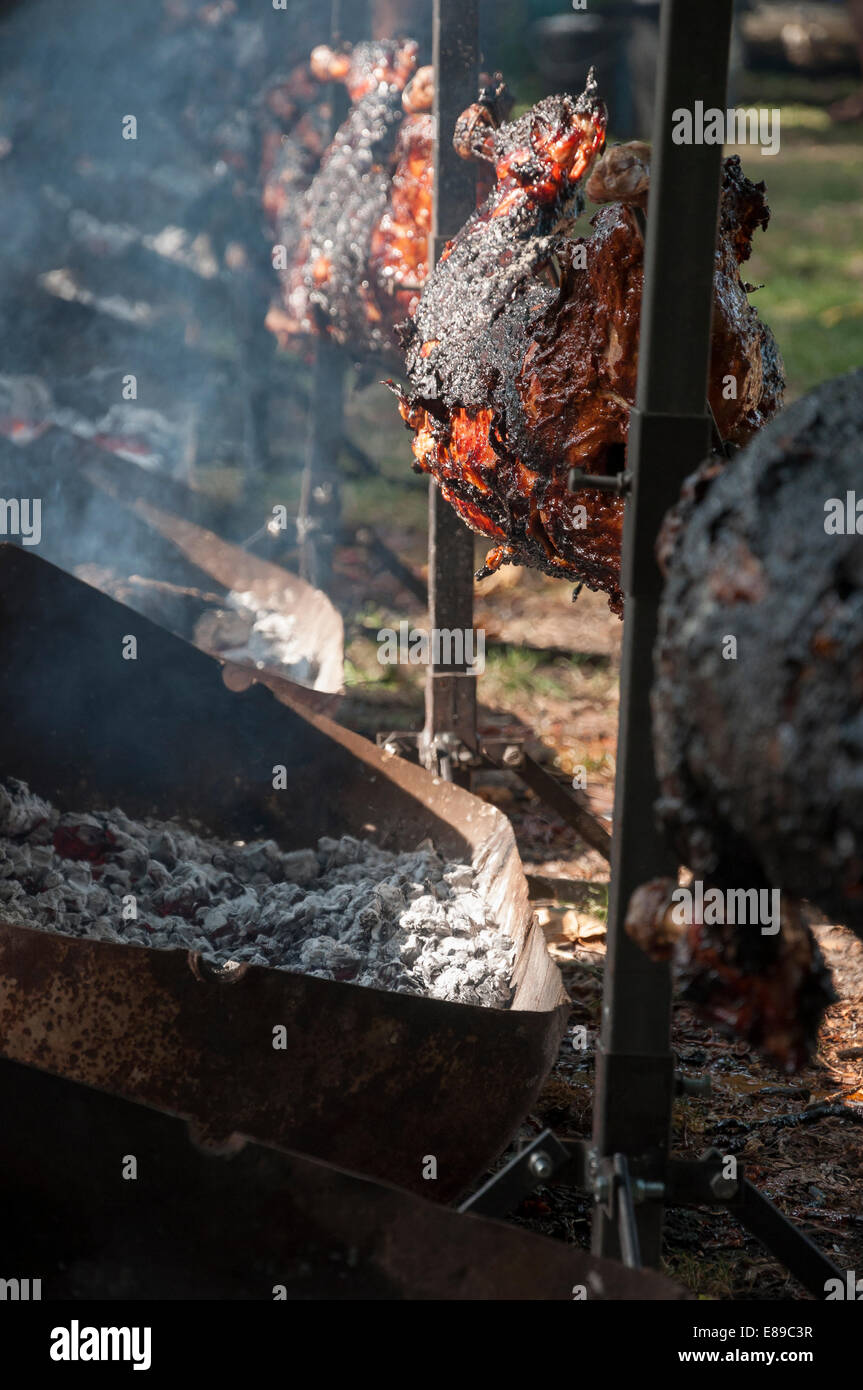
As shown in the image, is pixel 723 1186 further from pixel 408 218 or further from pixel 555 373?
pixel 408 218

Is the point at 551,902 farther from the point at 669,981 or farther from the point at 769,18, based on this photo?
the point at 769,18

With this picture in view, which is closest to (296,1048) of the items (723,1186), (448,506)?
(723,1186)

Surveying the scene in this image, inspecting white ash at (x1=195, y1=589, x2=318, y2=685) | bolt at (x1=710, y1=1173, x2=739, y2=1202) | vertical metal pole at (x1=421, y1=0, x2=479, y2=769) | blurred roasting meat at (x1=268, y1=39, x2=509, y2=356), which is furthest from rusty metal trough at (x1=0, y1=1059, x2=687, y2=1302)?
blurred roasting meat at (x1=268, y1=39, x2=509, y2=356)

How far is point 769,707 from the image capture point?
5.07ft

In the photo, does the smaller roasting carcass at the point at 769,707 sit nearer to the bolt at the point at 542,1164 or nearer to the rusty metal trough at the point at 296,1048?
the bolt at the point at 542,1164

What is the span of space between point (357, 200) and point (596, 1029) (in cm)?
335

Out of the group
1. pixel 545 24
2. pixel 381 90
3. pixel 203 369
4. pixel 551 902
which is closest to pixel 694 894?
pixel 551 902

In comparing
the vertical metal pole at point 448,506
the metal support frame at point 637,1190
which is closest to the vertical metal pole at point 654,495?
the metal support frame at point 637,1190

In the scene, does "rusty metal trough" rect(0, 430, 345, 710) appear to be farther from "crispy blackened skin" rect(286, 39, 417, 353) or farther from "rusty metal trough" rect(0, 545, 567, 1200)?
"rusty metal trough" rect(0, 545, 567, 1200)

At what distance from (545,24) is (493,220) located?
17.5m

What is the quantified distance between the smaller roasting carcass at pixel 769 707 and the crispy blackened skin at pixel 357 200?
3.68m

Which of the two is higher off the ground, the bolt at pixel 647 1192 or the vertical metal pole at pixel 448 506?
the vertical metal pole at pixel 448 506

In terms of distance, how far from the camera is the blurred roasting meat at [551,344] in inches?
113

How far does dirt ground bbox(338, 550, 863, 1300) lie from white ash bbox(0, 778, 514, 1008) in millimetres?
523
